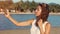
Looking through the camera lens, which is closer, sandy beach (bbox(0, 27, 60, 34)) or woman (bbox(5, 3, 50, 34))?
woman (bbox(5, 3, 50, 34))

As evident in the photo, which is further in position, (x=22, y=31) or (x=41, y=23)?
(x=22, y=31)

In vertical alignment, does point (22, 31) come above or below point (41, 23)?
below

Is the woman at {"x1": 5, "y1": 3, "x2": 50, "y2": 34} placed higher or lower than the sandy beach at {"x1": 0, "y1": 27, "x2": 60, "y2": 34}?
higher

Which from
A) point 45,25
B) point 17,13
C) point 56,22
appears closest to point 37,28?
point 45,25

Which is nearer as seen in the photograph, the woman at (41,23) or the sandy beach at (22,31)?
the woman at (41,23)

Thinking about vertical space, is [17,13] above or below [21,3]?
below

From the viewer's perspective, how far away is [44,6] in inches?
35.1

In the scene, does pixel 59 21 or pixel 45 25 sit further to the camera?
pixel 59 21

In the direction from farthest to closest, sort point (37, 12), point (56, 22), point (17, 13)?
point (56, 22) → point (17, 13) → point (37, 12)

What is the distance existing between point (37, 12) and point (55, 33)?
4.45 feet

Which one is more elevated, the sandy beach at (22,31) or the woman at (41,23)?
the woman at (41,23)

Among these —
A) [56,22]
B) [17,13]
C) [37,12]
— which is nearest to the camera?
→ [37,12]

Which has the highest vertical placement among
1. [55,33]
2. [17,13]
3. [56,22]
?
[17,13]

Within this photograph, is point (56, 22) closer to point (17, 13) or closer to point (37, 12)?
point (17, 13)
